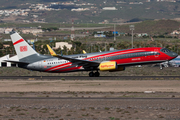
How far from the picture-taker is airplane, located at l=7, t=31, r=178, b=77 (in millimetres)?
44250

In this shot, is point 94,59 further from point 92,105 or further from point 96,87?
point 92,105

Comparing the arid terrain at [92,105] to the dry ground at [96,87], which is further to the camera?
the dry ground at [96,87]

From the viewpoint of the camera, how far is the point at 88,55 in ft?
154

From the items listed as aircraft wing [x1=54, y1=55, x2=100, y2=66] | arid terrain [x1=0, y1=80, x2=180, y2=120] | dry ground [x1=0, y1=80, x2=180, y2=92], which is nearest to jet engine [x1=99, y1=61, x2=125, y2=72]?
aircraft wing [x1=54, y1=55, x2=100, y2=66]

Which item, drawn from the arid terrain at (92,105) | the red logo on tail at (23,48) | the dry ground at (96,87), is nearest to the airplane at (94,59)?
the red logo on tail at (23,48)

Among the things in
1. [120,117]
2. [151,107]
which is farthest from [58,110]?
[151,107]

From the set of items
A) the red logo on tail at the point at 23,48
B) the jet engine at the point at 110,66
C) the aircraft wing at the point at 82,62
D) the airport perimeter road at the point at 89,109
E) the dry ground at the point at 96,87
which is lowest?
the airport perimeter road at the point at 89,109

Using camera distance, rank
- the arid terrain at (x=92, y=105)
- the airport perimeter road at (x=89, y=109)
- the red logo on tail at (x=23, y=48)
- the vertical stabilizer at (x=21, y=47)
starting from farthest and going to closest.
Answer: the red logo on tail at (x=23, y=48) < the vertical stabilizer at (x=21, y=47) < the arid terrain at (x=92, y=105) < the airport perimeter road at (x=89, y=109)

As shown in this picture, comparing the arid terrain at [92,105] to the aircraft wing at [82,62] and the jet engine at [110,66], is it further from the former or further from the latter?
the aircraft wing at [82,62]

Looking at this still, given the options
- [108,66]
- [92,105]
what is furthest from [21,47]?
→ [92,105]

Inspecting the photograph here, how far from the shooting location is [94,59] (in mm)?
46094

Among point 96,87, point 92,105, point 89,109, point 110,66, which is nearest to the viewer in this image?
point 89,109

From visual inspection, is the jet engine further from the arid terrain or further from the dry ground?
the arid terrain

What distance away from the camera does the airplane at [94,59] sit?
44.2 meters
